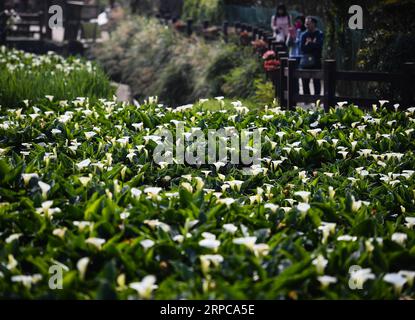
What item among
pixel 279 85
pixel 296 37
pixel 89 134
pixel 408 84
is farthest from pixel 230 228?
pixel 296 37

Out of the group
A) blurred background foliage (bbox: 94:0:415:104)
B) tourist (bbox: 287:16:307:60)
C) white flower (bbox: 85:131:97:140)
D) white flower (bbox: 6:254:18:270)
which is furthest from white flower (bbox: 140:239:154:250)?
tourist (bbox: 287:16:307:60)

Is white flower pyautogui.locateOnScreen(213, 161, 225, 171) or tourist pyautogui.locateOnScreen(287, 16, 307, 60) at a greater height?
tourist pyautogui.locateOnScreen(287, 16, 307, 60)

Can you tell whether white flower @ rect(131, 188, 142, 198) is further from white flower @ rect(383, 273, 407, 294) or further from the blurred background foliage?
the blurred background foliage

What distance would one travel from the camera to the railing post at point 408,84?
31.1ft

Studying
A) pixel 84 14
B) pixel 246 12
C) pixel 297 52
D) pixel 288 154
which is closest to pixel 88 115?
pixel 288 154

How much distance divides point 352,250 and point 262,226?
634 millimetres

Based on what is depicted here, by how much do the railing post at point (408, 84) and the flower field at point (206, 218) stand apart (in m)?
1.93

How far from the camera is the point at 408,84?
31.2ft

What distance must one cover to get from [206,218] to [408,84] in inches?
221

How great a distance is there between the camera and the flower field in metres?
3.84

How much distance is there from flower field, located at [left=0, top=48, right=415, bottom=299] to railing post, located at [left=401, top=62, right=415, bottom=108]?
1.93 m

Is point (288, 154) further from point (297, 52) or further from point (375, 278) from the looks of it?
point (297, 52)

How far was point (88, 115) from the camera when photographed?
8.31 m

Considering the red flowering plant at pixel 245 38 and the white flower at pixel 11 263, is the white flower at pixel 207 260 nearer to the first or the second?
the white flower at pixel 11 263
